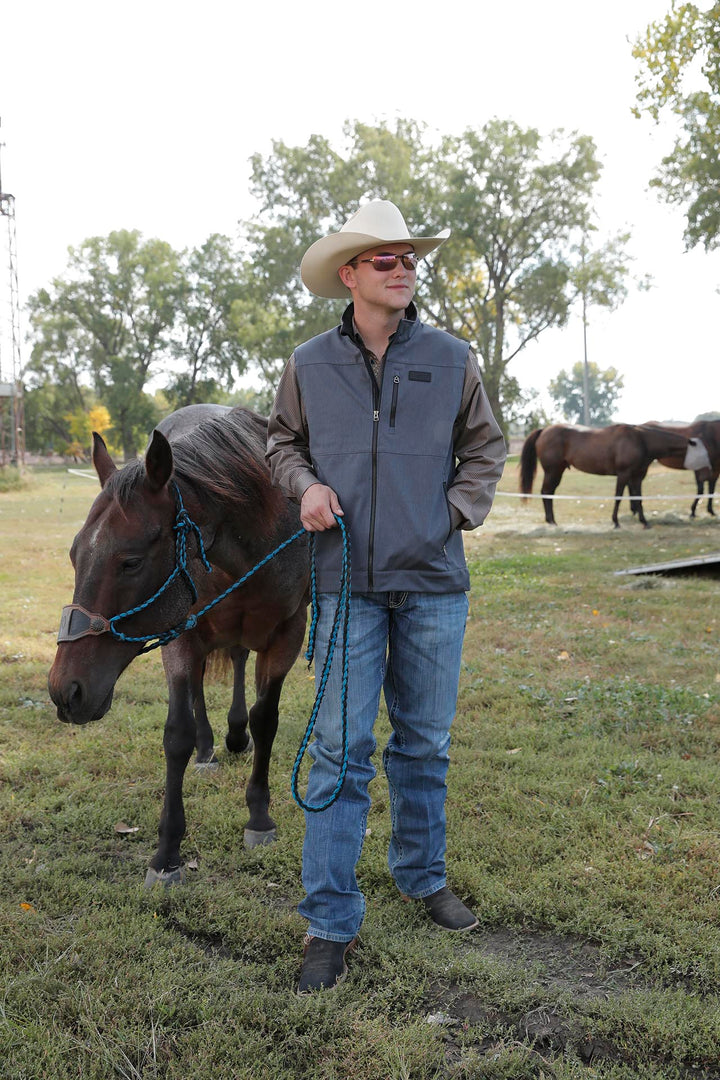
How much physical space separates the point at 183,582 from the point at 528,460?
14021 mm

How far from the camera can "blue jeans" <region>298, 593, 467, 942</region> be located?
8.15 feet

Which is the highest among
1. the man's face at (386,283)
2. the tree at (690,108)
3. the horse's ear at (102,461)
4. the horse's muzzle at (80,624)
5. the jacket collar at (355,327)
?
the tree at (690,108)

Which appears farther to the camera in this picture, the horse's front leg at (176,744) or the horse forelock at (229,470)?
the horse's front leg at (176,744)

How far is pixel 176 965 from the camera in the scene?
2.45 metres

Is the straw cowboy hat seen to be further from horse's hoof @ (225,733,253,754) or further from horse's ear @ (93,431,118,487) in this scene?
horse's hoof @ (225,733,253,754)

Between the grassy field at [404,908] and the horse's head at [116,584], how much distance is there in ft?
2.67

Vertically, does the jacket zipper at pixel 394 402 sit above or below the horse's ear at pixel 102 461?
above

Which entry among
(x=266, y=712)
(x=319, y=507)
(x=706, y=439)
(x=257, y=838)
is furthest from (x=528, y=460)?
(x=319, y=507)

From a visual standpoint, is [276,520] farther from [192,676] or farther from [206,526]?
[192,676]

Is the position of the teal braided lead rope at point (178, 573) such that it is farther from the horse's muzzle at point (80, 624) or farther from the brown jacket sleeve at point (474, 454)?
the brown jacket sleeve at point (474, 454)

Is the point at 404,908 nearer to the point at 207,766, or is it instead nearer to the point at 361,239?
the point at 207,766

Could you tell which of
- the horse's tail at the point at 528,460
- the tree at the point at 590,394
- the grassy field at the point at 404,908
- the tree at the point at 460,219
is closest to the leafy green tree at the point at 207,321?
the tree at the point at 460,219

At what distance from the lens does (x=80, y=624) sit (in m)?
2.52

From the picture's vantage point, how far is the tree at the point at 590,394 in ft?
350
